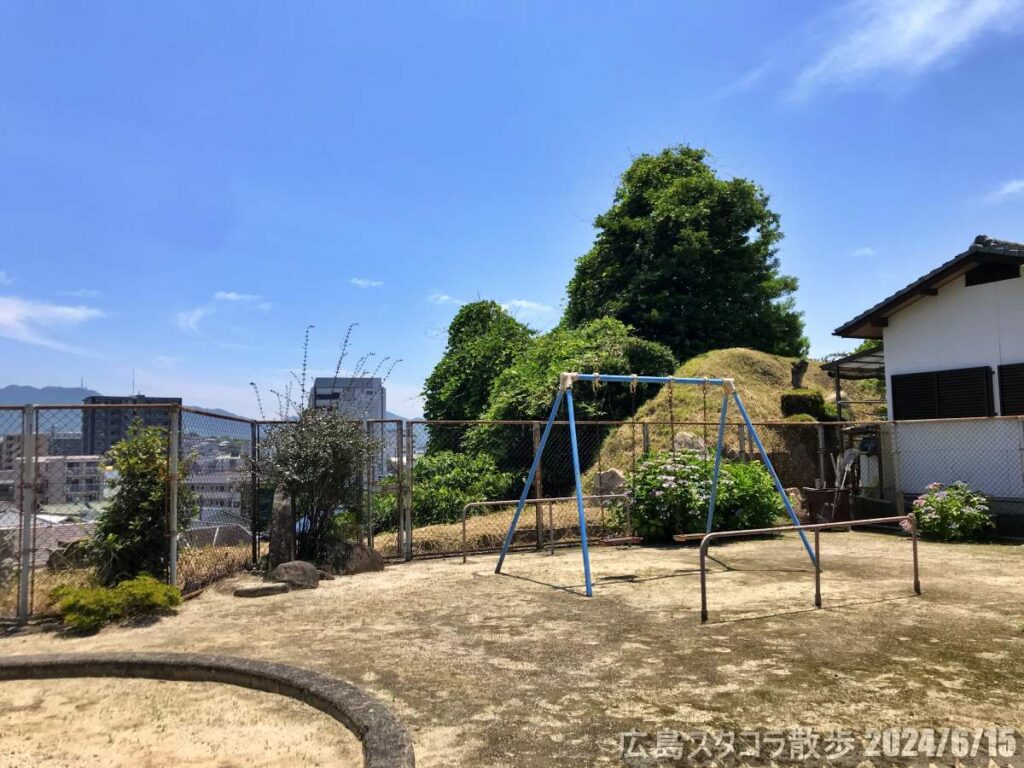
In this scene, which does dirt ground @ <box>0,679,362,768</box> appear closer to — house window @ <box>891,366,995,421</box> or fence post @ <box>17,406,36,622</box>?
fence post @ <box>17,406,36,622</box>

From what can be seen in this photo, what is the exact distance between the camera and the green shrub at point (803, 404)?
57.6ft

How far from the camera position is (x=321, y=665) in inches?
206

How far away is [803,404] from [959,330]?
15.0ft

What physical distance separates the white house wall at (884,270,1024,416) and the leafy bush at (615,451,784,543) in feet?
16.0

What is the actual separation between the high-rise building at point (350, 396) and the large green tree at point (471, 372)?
541 inches

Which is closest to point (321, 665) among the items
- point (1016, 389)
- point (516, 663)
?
point (516, 663)

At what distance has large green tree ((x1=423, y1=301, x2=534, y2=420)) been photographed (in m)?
24.7

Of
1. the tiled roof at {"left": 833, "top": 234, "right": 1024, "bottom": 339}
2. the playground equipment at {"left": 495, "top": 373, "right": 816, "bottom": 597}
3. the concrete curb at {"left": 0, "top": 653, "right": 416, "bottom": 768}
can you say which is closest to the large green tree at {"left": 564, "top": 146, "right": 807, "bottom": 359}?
the tiled roof at {"left": 833, "top": 234, "right": 1024, "bottom": 339}

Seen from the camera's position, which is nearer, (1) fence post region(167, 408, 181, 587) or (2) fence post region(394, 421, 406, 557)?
(1) fence post region(167, 408, 181, 587)

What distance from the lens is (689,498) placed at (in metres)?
11.3

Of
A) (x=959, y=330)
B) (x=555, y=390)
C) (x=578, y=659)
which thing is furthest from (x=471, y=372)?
(x=578, y=659)

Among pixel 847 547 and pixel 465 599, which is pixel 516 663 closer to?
pixel 465 599

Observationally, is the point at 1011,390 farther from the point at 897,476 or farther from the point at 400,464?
the point at 400,464

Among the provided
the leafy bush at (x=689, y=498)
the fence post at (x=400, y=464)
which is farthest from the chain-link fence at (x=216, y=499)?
the leafy bush at (x=689, y=498)
